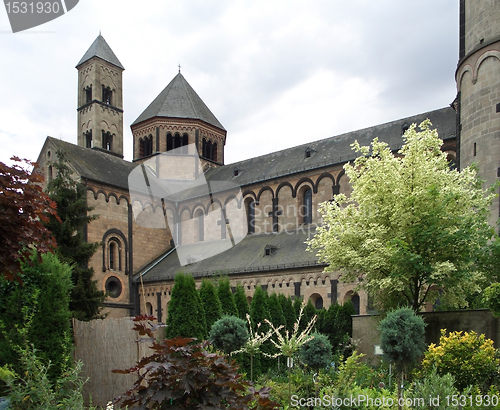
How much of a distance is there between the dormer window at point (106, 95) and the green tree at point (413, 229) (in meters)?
37.1

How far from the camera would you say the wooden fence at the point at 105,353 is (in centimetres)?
1208

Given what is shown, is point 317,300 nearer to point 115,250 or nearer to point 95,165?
point 115,250

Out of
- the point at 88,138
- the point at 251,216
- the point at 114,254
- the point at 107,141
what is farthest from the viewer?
the point at 107,141

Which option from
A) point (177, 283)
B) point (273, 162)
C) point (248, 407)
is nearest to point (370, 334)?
point (177, 283)

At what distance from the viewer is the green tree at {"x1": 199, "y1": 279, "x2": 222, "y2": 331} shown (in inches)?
758

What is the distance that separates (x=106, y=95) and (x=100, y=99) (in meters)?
1.39

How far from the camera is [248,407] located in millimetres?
5383

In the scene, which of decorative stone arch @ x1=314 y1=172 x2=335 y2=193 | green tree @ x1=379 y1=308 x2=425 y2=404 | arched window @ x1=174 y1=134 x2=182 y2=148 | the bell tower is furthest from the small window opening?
green tree @ x1=379 y1=308 x2=425 y2=404

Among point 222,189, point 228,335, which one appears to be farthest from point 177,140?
point 228,335

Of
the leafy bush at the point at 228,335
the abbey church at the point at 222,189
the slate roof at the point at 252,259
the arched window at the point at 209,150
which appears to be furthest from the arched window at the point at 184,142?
the leafy bush at the point at 228,335

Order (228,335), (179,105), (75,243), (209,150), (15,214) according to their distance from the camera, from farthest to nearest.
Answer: (209,150) → (179,105) → (75,243) → (228,335) → (15,214)

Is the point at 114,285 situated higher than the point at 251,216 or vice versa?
the point at 251,216

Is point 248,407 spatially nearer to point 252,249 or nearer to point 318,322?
point 318,322

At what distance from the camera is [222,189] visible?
126 feet
